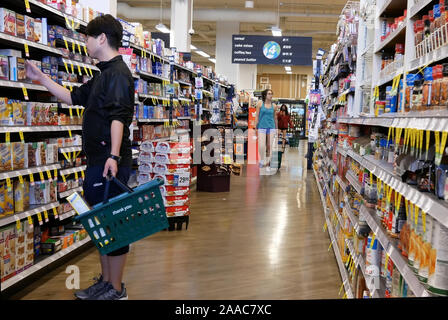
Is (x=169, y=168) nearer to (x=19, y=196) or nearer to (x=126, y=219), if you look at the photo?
(x=19, y=196)

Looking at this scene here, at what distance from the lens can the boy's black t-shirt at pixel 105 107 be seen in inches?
115

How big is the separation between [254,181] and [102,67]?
271 inches

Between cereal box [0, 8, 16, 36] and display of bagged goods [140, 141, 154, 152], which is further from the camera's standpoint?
display of bagged goods [140, 141, 154, 152]

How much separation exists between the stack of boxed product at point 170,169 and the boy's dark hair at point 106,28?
7.77ft

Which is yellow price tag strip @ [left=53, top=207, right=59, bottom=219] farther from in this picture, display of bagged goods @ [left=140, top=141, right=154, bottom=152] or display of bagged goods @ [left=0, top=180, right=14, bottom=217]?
display of bagged goods @ [left=140, top=141, right=154, bottom=152]

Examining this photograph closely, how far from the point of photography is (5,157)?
332cm

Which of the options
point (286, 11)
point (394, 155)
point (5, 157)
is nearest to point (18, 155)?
point (5, 157)

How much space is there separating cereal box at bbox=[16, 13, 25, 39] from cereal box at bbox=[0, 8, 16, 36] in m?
0.06

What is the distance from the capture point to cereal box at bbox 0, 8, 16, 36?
129 inches

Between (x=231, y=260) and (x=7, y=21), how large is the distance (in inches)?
106

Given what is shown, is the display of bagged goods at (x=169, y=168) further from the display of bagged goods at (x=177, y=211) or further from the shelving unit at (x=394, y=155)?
the shelving unit at (x=394, y=155)

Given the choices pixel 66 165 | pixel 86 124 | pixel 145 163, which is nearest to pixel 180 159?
pixel 145 163

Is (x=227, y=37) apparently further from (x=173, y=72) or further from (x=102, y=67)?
(x=102, y=67)

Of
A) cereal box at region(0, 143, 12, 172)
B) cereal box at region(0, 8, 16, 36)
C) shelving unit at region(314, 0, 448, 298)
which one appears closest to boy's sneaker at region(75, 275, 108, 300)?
cereal box at region(0, 143, 12, 172)
